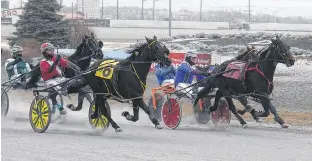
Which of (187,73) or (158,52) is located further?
(187,73)

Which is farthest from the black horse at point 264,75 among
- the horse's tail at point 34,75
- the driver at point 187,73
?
the horse's tail at point 34,75

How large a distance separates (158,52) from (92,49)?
3534 millimetres

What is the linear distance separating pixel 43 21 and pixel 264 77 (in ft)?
65.9

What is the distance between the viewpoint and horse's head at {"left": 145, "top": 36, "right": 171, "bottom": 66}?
43.8ft

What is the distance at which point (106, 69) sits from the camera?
13938 mm

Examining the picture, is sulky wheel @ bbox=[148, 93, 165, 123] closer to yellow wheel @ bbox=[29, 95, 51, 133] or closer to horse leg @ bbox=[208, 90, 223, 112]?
horse leg @ bbox=[208, 90, 223, 112]

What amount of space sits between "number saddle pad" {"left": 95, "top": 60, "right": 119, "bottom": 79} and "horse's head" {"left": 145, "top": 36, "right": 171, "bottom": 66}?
0.78 metres

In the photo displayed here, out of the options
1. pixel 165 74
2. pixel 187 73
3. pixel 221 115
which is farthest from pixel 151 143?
pixel 165 74

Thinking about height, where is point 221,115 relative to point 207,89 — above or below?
below

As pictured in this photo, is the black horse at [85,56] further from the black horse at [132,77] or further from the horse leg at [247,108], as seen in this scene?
the horse leg at [247,108]

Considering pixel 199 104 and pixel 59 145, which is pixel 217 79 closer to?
pixel 199 104

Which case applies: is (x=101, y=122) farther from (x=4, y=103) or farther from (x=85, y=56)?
(x=4, y=103)

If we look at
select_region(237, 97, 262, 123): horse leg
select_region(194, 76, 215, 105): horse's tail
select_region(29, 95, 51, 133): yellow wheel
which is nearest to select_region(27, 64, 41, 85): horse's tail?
select_region(29, 95, 51, 133): yellow wheel

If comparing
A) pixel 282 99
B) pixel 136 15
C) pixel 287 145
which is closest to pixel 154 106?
pixel 287 145
